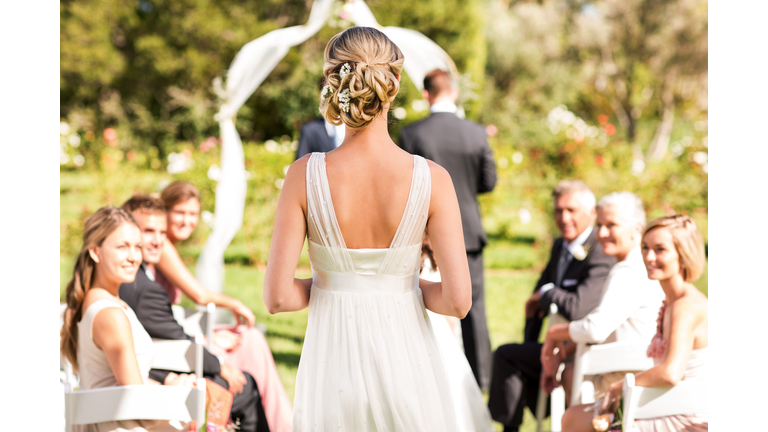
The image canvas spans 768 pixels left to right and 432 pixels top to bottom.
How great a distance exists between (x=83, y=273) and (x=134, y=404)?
0.62m

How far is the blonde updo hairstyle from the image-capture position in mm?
1730

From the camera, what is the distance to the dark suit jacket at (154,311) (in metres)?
2.87

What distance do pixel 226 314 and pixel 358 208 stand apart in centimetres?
400

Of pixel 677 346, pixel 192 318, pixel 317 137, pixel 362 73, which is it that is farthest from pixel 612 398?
pixel 317 137

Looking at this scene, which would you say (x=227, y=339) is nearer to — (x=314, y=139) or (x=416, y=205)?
(x=416, y=205)

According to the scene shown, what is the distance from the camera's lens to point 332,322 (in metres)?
1.93

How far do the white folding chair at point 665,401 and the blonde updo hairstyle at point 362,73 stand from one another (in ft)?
4.62

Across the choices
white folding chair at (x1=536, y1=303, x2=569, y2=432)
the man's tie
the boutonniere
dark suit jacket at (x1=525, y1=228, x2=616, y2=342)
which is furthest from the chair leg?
the boutonniere

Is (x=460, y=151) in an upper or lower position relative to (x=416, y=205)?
upper

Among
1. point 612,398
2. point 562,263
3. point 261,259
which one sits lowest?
point 612,398

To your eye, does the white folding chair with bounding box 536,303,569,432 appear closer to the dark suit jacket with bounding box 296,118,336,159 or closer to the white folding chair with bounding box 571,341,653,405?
the white folding chair with bounding box 571,341,653,405

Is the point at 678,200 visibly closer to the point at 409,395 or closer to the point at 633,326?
the point at 633,326

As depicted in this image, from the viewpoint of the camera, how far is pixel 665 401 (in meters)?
2.34

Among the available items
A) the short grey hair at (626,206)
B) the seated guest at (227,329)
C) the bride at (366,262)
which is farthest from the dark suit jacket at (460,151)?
the bride at (366,262)
